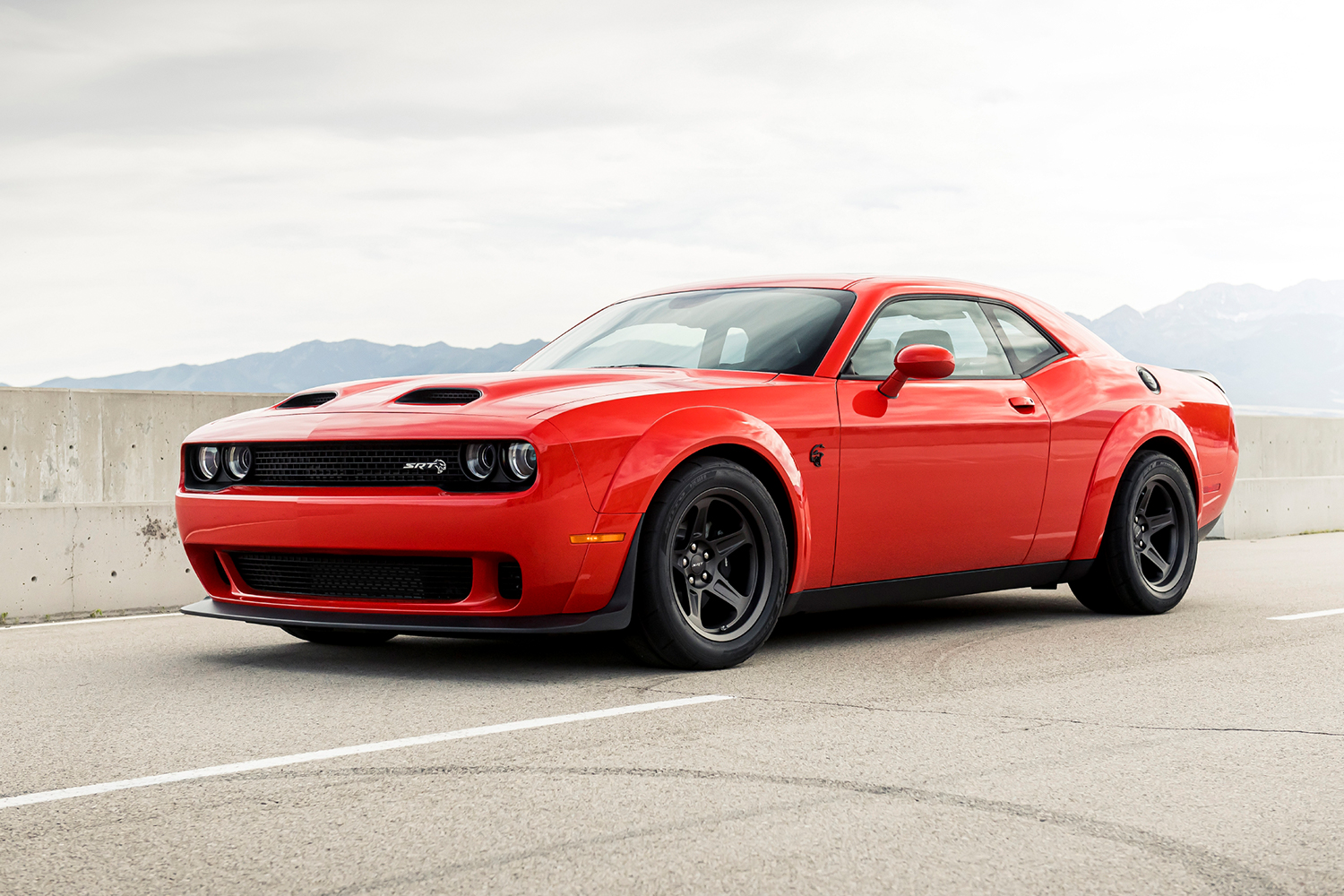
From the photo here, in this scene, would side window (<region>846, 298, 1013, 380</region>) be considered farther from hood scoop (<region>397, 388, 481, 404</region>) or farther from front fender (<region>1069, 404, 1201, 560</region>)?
hood scoop (<region>397, 388, 481, 404</region>)

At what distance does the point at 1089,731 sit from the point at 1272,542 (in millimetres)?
9419

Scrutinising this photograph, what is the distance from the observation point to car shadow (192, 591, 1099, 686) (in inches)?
215

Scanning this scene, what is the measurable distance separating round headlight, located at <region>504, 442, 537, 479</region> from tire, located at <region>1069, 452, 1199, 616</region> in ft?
11.0

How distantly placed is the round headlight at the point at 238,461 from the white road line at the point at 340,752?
1.65 meters

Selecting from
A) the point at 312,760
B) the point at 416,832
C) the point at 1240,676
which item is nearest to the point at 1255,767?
the point at 1240,676

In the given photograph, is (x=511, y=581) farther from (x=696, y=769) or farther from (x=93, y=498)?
(x=93, y=498)

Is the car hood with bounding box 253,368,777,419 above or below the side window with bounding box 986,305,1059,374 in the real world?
below

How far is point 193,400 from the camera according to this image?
955 centimetres

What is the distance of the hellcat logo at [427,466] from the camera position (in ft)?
16.6

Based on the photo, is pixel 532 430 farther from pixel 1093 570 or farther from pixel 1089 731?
pixel 1093 570

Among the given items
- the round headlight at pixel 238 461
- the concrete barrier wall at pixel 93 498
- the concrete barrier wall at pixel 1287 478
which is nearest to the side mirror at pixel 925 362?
the round headlight at pixel 238 461

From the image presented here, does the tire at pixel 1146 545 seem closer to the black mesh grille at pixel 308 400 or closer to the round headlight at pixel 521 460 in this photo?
the round headlight at pixel 521 460

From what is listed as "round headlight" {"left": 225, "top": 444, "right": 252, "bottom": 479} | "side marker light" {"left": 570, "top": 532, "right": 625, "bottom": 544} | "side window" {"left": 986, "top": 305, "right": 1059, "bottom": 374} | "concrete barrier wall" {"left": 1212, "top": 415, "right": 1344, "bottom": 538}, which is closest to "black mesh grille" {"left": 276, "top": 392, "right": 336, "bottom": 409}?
"round headlight" {"left": 225, "top": 444, "right": 252, "bottom": 479}

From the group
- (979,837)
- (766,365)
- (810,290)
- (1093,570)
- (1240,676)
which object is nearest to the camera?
(979,837)
